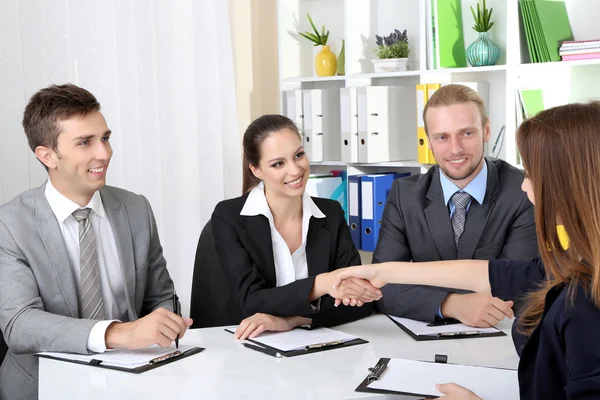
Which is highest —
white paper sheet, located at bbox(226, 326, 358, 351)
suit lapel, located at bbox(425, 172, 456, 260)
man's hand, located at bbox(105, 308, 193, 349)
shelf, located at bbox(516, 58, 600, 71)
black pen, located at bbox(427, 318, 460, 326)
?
shelf, located at bbox(516, 58, 600, 71)

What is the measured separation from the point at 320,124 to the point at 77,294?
212 cm

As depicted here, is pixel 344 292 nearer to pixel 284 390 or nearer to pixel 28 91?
pixel 284 390

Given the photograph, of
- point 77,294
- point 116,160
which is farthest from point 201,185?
point 77,294

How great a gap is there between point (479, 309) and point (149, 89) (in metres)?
2.23

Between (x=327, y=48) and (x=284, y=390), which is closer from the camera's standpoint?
(x=284, y=390)

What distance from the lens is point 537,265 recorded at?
1880mm

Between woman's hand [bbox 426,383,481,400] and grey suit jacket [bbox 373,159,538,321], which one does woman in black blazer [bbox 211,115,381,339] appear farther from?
woman's hand [bbox 426,383,481,400]

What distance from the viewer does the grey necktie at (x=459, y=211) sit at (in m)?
2.53

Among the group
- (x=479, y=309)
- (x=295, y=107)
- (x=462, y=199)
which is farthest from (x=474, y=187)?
(x=295, y=107)

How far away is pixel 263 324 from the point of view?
211cm

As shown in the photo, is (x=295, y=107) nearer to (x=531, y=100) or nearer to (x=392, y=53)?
(x=392, y=53)

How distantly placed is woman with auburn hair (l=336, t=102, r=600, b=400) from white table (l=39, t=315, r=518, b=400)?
0.36 meters

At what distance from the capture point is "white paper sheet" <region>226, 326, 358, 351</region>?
77.6 inches

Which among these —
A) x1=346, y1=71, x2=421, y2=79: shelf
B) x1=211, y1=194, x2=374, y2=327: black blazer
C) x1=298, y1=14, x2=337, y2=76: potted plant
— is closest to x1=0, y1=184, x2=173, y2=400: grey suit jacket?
x1=211, y1=194, x2=374, y2=327: black blazer
